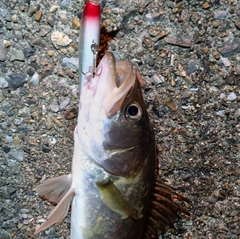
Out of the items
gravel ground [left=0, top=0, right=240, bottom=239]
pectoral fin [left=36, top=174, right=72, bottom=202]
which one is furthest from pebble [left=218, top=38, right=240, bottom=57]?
pectoral fin [left=36, top=174, right=72, bottom=202]

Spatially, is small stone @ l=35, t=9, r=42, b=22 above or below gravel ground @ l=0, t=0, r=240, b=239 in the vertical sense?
above

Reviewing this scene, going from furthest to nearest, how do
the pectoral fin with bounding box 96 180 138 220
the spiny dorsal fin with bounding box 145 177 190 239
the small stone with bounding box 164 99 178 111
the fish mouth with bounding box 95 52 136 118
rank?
the small stone with bounding box 164 99 178 111 < the spiny dorsal fin with bounding box 145 177 190 239 < the pectoral fin with bounding box 96 180 138 220 < the fish mouth with bounding box 95 52 136 118

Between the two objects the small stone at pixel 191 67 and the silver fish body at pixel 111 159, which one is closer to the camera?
the silver fish body at pixel 111 159

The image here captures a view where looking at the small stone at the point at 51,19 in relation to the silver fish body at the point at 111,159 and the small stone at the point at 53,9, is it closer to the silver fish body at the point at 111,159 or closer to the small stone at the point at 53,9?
the small stone at the point at 53,9

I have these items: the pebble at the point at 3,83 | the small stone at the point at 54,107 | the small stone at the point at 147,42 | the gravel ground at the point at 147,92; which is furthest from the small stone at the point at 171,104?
the pebble at the point at 3,83

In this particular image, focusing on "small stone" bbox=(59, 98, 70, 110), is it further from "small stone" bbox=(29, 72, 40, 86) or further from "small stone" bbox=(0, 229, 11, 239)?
"small stone" bbox=(0, 229, 11, 239)

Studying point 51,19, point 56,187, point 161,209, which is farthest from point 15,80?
point 161,209

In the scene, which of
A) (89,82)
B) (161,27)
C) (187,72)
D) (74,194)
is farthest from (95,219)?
(161,27)

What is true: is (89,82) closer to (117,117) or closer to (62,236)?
(117,117)
